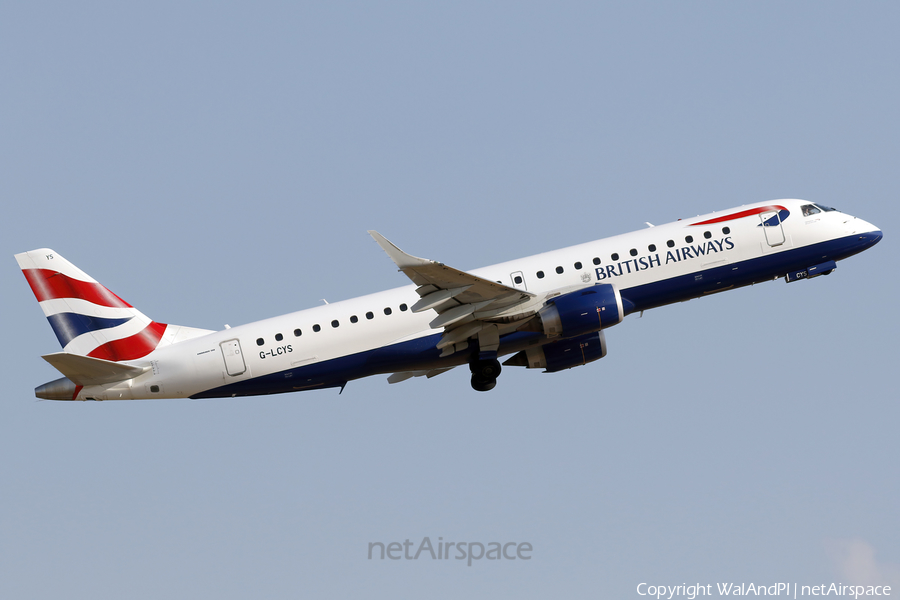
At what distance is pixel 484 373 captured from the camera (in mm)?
39844

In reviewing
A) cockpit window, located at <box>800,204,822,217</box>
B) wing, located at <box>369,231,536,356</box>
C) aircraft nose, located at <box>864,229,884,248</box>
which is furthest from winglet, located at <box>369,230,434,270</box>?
aircraft nose, located at <box>864,229,884,248</box>

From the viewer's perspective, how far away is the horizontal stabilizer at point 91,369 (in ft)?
121

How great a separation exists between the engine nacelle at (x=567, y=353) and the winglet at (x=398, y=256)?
29.9ft

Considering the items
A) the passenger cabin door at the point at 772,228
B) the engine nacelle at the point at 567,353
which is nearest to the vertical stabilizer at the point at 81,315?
the engine nacelle at the point at 567,353

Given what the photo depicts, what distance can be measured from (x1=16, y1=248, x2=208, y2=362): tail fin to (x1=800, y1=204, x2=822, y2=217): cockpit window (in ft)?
86.9

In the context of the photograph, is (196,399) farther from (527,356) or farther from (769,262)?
(769,262)

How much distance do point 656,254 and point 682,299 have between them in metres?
2.34

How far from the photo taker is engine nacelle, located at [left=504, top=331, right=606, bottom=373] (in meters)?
41.2

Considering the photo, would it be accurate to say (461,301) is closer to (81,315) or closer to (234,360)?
(234,360)

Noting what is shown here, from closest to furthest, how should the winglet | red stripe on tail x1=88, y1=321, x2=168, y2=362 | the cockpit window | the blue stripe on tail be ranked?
the winglet < red stripe on tail x1=88, y1=321, x2=168, y2=362 < the cockpit window < the blue stripe on tail

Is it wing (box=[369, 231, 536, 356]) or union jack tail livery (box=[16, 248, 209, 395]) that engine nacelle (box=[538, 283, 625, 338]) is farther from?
union jack tail livery (box=[16, 248, 209, 395])

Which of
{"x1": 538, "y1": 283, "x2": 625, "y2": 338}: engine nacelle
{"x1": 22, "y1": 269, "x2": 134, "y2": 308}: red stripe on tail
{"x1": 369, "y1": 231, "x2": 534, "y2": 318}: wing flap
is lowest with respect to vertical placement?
{"x1": 538, "y1": 283, "x2": 625, "y2": 338}: engine nacelle

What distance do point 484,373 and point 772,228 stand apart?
13652mm

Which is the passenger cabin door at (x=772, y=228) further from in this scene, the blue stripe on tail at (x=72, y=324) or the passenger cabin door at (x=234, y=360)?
the blue stripe on tail at (x=72, y=324)
